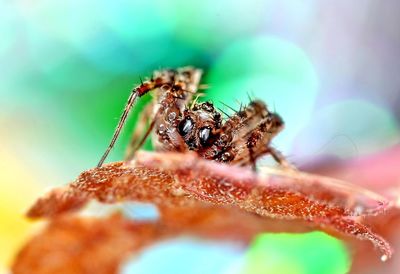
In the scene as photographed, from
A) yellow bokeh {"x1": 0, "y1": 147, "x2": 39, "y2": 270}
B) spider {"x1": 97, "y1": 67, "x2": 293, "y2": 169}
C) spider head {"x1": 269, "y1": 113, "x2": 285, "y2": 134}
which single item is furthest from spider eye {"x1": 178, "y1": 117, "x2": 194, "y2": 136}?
yellow bokeh {"x1": 0, "y1": 147, "x2": 39, "y2": 270}

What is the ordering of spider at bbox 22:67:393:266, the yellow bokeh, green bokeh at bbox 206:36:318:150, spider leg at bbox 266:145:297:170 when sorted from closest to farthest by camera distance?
spider at bbox 22:67:393:266 < spider leg at bbox 266:145:297:170 < the yellow bokeh < green bokeh at bbox 206:36:318:150

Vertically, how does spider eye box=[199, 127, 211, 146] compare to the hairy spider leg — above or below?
below

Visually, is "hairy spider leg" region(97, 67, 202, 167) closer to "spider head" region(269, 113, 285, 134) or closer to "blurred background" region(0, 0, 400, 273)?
"spider head" region(269, 113, 285, 134)

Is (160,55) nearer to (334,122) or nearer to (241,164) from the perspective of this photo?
(334,122)

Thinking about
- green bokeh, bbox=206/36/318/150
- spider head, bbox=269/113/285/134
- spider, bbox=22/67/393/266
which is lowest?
spider, bbox=22/67/393/266

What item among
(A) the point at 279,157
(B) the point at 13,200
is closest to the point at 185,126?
(A) the point at 279,157

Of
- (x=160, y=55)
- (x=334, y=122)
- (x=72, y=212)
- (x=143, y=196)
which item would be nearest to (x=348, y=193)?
(x=143, y=196)

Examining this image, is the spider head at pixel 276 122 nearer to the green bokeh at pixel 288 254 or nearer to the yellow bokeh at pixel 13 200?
the green bokeh at pixel 288 254

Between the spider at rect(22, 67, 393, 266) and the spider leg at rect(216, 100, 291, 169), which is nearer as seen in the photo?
the spider at rect(22, 67, 393, 266)

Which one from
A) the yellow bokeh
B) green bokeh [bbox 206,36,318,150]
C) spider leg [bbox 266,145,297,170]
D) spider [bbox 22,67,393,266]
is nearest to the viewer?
spider [bbox 22,67,393,266]
